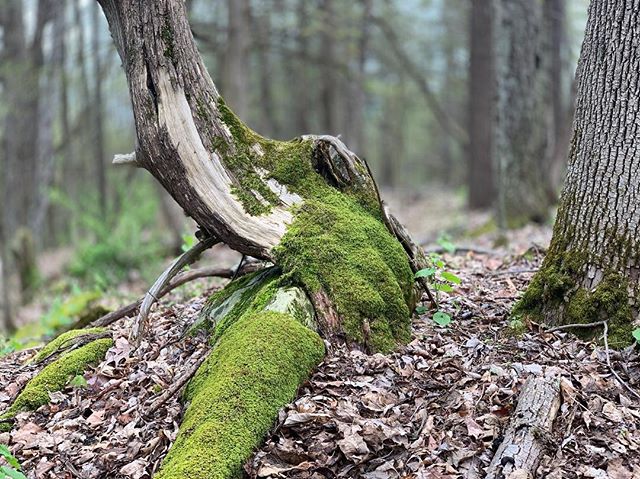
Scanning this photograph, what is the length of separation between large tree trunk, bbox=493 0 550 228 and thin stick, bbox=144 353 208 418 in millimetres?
8568

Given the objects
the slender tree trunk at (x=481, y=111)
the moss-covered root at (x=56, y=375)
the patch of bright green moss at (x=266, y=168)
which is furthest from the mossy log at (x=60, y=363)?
the slender tree trunk at (x=481, y=111)

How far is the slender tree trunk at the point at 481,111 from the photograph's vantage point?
16.4 metres

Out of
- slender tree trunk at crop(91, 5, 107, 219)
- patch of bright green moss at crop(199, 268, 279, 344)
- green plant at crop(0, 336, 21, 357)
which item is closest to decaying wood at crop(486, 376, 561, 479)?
patch of bright green moss at crop(199, 268, 279, 344)

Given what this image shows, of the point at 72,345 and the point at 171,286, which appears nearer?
the point at 72,345

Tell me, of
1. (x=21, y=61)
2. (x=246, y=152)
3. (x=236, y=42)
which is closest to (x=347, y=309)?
(x=246, y=152)

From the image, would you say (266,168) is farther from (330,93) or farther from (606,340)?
(330,93)

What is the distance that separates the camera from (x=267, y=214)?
4750 mm

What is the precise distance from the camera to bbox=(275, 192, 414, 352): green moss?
4.40 metres

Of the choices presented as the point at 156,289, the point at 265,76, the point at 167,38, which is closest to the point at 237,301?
the point at 156,289

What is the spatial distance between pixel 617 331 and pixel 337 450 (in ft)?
6.94

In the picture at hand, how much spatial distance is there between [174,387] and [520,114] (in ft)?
31.4

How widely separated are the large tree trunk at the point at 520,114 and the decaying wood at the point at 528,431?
8.20 m

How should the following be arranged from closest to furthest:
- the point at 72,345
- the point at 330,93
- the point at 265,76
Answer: the point at 72,345
the point at 330,93
the point at 265,76

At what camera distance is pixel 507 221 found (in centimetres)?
1169
